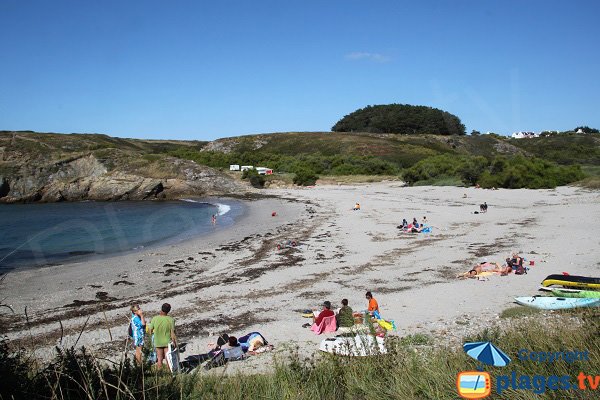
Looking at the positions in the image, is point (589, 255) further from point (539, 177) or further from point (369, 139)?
point (369, 139)

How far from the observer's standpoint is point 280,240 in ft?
80.1

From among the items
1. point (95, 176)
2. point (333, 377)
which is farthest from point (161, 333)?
point (95, 176)

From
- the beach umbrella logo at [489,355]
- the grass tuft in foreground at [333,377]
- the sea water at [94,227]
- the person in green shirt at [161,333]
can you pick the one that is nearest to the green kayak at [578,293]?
the grass tuft in foreground at [333,377]

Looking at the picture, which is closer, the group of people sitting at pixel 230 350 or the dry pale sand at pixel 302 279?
the group of people sitting at pixel 230 350

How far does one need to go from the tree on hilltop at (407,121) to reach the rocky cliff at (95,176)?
69.7 m

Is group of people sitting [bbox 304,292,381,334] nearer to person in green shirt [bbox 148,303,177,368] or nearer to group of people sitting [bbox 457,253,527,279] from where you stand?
person in green shirt [bbox 148,303,177,368]

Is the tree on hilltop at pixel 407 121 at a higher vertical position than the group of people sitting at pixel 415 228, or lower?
higher

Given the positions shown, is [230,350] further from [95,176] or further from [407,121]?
[407,121]

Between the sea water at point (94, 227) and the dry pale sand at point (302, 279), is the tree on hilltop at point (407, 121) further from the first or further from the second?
the dry pale sand at point (302, 279)

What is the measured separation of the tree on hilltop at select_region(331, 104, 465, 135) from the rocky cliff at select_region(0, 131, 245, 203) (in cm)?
6969

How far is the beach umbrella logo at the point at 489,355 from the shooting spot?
394cm

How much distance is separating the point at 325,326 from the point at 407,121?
114808mm

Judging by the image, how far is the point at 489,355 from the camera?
4.07 meters

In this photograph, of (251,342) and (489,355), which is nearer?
(489,355)
